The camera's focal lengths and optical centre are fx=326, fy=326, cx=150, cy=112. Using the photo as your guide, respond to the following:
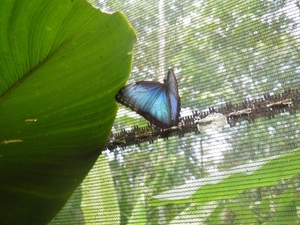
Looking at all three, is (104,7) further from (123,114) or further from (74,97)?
(74,97)

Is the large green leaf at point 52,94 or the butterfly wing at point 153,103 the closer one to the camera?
the large green leaf at point 52,94

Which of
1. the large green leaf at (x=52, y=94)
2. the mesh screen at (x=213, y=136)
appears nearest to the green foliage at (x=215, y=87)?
the mesh screen at (x=213, y=136)

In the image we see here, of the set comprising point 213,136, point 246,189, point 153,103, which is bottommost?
point 246,189

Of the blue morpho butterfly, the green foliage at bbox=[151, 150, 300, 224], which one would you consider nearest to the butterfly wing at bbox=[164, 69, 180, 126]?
the blue morpho butterfly

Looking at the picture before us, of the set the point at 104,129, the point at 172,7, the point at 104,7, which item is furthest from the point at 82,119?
the point at 104,7

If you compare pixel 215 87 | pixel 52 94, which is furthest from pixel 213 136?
pixel 52 94

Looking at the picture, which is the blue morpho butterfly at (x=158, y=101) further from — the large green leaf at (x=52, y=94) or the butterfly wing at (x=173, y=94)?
the large green leaf at (x=52, y=94)

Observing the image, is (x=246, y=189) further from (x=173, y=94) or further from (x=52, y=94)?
(x=52, y=94)
